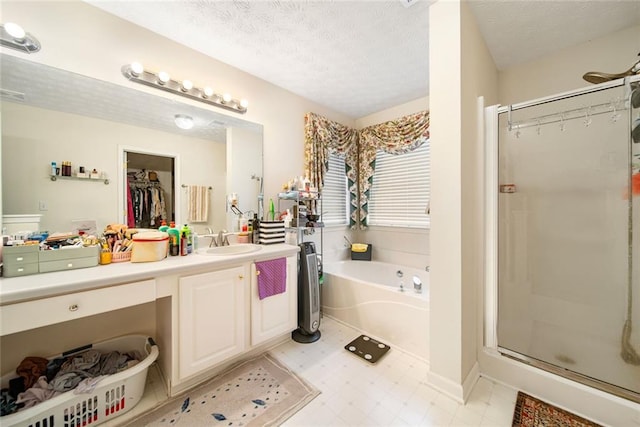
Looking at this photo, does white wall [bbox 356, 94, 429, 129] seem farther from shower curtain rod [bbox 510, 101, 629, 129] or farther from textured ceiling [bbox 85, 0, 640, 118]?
shower curtain rod [bbox 510, 101, 629, 129]

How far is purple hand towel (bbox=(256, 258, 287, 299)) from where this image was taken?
5.62 feet

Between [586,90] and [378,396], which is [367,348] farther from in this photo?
[586,90]

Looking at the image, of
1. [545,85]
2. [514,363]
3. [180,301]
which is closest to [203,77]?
[180,301]

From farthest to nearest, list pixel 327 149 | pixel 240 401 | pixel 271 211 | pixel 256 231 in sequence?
pixel 327 149 < pixel 271 211 < pixel 256 231 < pixel 240 401

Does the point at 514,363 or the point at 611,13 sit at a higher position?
the point at 611,13

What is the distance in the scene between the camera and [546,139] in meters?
1.64

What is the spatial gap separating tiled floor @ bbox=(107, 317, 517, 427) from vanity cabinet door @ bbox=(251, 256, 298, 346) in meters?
0.22

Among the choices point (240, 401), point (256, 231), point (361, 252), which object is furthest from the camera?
point (361, 252)

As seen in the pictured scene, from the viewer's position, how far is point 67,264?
1204mm

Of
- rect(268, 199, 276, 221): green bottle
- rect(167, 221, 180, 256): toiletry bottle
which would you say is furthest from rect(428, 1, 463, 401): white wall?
rect(167, 221, 180, 256): toiletry bottle

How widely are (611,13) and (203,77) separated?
3.06 meters

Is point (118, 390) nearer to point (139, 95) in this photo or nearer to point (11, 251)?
point (11, 251)

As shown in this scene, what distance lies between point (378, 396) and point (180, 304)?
139 cm

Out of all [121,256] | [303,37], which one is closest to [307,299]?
[121,256]
